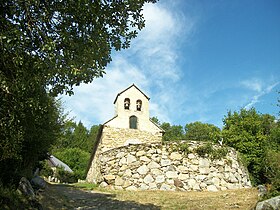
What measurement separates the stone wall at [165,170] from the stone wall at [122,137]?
359 inches

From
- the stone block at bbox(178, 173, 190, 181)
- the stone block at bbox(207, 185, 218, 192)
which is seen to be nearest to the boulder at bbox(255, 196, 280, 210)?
the stone block at bbox(207, 185, 218, 192)

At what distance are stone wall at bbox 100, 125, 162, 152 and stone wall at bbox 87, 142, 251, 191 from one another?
912cm

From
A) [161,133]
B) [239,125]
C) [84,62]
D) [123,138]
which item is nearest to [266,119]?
[239,125]

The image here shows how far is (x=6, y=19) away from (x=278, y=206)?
6.71 metres

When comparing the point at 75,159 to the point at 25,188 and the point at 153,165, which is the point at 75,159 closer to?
the point at 153,165

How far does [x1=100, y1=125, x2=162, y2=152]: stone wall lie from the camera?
22542 millimetres

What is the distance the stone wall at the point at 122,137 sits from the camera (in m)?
22.5

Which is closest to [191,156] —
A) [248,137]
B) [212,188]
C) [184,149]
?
[184,149]

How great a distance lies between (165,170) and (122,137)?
1130cm

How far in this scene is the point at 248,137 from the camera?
28.5 metres

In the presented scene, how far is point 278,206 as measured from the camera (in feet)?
19.2

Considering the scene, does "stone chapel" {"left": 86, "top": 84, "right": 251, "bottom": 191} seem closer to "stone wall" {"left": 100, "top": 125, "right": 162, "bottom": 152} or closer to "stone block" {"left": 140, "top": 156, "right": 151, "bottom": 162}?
"stone block" {"left": 140, "top": 156, "right": 151, "bottom": 162}

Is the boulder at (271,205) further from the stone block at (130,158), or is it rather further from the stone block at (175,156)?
the stone block at (130,158)

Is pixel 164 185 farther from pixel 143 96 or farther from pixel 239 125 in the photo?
pixel 239 125
